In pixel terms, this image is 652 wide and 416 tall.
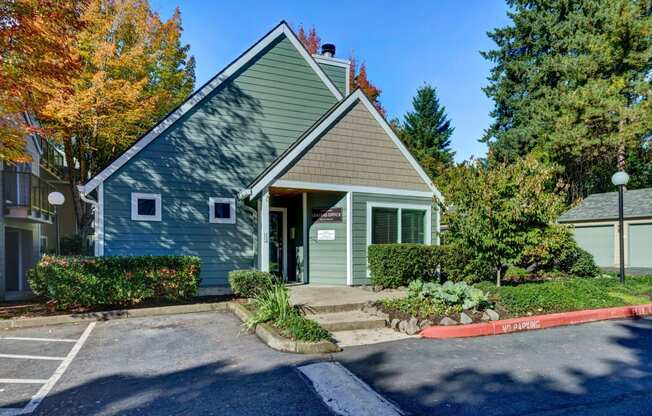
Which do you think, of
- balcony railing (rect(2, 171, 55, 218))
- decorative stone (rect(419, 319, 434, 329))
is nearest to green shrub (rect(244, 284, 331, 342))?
decorative stone (rect(419, 319, 434, 329))

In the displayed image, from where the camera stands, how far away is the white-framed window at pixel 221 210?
38.2ft

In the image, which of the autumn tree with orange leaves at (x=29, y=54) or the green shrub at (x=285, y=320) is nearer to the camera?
the green shrub at (x=285, y=320)

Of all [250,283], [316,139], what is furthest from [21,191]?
[316,139]

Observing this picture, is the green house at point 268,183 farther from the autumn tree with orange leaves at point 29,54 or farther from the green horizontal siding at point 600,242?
the green horizontal siding at point 600,242

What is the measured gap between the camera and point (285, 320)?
6.35 metres

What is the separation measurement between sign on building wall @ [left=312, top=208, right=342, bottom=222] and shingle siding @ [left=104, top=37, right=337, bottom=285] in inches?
82.6

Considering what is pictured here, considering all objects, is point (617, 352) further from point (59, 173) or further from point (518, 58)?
point (518, 58)

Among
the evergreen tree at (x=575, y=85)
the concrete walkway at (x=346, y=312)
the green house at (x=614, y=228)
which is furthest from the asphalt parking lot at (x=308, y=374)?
the evergreen tree at (x=575, y=85)

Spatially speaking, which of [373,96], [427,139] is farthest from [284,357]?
[427,139]

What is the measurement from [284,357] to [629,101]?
106 feet

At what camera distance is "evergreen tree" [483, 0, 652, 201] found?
24.9 m

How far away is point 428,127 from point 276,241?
3074 centimetres

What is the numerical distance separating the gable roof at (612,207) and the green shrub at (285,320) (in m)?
17.0

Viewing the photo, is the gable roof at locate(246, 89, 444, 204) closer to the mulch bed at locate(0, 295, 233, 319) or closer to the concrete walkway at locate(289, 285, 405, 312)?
the concrete walkway at locate(289, 285, 405, 312)
